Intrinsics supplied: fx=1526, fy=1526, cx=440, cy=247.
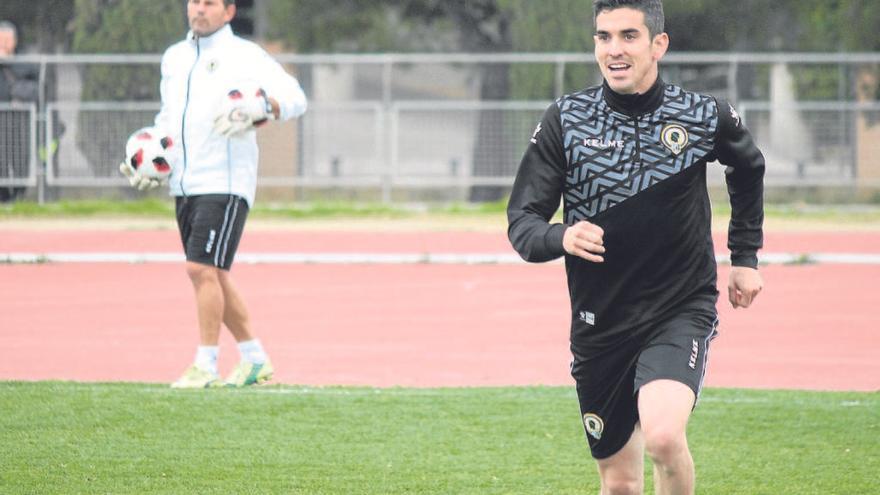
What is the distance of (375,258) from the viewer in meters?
17.4

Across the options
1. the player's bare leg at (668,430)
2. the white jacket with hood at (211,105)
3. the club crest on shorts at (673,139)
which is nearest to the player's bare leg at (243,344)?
the white jacket with hood at (211,105)

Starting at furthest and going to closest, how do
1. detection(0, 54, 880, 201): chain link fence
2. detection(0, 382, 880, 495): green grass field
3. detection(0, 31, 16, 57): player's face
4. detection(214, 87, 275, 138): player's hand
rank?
detection(0, 54, 880, 201): chain link fence
detection(0, 31, 16, 57): player's face
detection(214, 87, 275, 138): player's hand
detection(0, 382, 880, 495): green grass field

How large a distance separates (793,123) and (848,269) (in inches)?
221

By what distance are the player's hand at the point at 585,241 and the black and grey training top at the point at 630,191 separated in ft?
0.96

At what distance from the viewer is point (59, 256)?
56.9ft

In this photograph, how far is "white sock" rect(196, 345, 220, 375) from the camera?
30.6 feet

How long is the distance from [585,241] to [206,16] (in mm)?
A: 4811

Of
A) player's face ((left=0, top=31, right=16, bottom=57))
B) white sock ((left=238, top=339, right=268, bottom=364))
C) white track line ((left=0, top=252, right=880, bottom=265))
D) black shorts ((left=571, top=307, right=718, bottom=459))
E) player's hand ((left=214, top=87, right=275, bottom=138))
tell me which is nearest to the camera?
black shorts ((left=571, top=307, right=718, bottom=459))

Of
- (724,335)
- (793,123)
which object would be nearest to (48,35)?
(793,123)

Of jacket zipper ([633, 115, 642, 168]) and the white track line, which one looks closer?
jacket zipper ([633, 115, 642, 168])

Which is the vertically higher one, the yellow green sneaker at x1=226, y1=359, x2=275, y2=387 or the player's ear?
the player's ear

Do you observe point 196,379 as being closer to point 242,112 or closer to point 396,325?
point 242,112

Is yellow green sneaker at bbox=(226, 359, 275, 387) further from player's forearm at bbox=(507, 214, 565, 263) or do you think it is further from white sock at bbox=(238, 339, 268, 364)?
player's forearm at bbox=(507, 214, 565, 263)

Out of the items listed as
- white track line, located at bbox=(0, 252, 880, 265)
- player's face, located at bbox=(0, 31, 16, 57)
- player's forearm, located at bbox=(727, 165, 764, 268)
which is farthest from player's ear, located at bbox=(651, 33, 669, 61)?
player's face, located at bbox=(0, 31, 16, 57)
